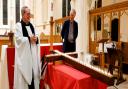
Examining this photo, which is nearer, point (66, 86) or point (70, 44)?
point (66, 86)

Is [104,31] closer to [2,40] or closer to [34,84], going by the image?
[2,40]

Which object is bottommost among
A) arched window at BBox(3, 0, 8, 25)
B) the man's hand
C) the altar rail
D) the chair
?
the chair

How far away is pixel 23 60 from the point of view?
3.92 metres

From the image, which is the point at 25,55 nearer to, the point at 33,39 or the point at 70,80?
the point at 33,39

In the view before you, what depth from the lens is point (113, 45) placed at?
6.55 m

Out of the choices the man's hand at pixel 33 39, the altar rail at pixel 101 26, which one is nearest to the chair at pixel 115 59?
the altar rail at pixel 101 26

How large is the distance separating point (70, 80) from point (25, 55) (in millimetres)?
1254

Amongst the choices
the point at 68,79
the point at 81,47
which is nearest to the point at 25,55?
the point at 68,79

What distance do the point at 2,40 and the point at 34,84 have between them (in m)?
4.07

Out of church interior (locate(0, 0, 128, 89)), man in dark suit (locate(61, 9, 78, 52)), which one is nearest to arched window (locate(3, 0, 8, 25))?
church interior (locate(0, 0, 128, 89))

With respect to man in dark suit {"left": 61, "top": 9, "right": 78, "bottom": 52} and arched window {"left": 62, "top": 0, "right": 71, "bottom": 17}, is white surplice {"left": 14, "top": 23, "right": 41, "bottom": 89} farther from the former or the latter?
arched window {"left": 62, "top": 0, "right": 71, "bottom": 17}

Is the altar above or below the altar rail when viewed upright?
below

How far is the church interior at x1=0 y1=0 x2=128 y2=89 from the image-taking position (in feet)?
9.85

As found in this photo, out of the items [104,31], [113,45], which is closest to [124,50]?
[113,45]
